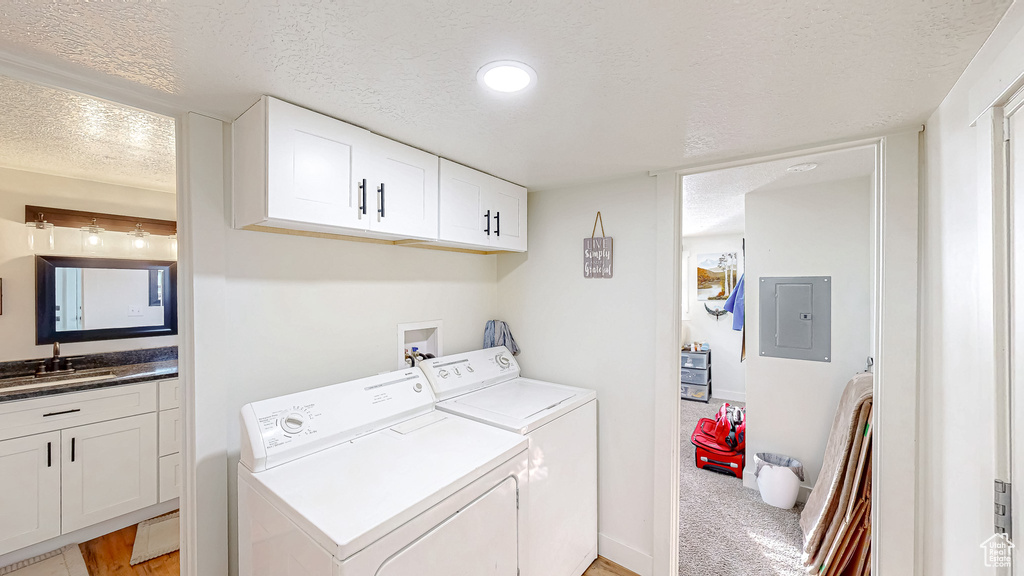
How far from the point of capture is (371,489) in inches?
48.3

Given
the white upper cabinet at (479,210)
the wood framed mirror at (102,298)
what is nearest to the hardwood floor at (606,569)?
the white upper cabinet at (479,210)

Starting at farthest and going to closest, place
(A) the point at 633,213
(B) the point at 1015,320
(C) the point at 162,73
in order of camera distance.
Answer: (A) the point at 633,213
(C) the point at 162,73
(B) the point at 1015,320

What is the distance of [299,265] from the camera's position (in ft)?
5.69

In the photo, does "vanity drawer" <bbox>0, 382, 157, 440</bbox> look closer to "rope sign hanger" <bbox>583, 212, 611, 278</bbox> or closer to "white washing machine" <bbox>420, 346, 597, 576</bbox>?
"white washing machine" <bbox>420, 346, 597, 576</bbox>

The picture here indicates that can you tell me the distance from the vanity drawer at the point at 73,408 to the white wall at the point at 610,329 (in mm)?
2559

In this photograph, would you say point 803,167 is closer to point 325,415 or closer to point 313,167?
point 313,167

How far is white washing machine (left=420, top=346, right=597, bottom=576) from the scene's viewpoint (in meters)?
1.75

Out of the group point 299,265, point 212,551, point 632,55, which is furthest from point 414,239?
point 212,551

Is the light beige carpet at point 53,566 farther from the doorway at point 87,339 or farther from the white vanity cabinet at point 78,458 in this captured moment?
the white vanity cabinet at point 78,458

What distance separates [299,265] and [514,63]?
1.29 metres

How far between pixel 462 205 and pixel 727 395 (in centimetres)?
497

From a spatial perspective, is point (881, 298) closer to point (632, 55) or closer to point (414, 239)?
point (632, 55)

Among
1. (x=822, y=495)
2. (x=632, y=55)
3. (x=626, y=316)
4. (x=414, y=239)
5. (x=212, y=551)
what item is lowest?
(x=822, y=495)

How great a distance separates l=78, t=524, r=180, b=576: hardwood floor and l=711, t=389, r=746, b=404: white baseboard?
18.7 feet
